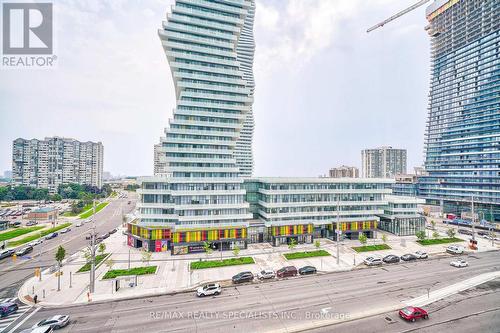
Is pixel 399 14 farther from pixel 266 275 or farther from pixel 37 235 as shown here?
pixel 37 235

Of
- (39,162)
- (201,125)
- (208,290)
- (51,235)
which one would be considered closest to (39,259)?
(51,235)

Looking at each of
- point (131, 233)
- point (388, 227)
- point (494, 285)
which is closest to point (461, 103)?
point (388, 227)

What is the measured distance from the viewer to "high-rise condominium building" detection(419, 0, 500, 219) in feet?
333

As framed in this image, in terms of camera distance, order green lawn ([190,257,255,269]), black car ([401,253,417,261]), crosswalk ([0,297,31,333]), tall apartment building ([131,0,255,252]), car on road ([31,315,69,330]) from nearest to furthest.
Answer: car on road ([31,315,69,330]), crosswalk ([0,297,31,333]), green lawn ([190,257,255,269]), black car ([401,253,417,261]), tall apartment building ([131,0,255,252])

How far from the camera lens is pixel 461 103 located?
116 meters

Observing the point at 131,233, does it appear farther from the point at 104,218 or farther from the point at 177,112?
the point at 104,218

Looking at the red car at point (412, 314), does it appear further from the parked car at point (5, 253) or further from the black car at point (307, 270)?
the parked car at point (5, 253)

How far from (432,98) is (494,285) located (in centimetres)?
12492

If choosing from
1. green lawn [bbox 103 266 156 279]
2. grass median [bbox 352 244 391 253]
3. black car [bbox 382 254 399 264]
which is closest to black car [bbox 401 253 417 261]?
black car [bbox 382 254 399 264]

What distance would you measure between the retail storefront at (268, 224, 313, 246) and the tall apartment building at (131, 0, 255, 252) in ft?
28.2

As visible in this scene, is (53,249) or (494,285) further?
(53,249)

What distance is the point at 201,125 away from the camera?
206 feet

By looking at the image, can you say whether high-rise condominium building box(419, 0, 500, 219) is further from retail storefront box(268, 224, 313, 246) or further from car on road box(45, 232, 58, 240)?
car on road box(45, 232, 58, 240)

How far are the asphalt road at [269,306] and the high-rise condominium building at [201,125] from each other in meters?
24.1
